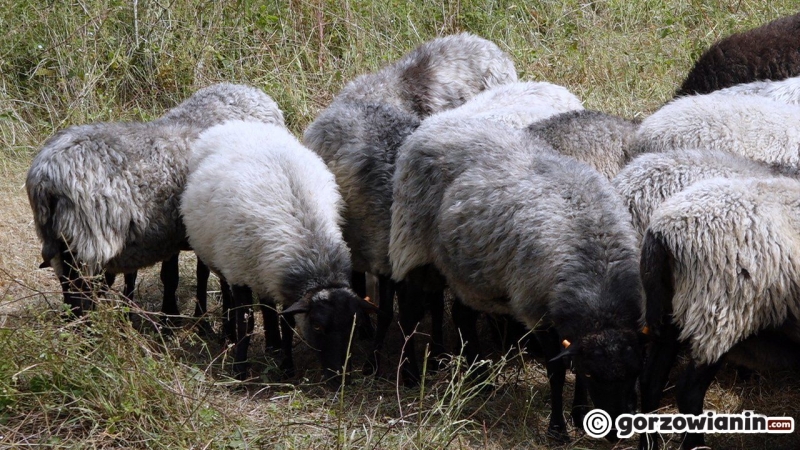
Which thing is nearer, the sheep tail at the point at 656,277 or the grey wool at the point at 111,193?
the sheep tail at the point at 656,277

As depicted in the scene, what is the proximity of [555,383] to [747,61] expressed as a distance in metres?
3.76

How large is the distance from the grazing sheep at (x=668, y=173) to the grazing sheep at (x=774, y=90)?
147 cm

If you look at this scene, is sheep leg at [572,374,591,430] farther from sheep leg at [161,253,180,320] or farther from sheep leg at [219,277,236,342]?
sheep leg at [161,253,180,320]

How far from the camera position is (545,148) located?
5.58 metres

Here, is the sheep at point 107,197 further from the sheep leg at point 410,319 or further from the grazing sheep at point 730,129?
the grazing sheep at point 730,129

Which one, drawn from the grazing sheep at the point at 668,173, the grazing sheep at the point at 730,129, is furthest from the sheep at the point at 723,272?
the grazing sheep at the point at 730,129

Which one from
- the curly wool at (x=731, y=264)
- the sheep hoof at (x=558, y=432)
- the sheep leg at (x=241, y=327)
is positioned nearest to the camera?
the curly wool at (x=731, y=264)

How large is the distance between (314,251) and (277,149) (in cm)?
82

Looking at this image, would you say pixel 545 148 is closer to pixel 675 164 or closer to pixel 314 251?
pixel 675 164

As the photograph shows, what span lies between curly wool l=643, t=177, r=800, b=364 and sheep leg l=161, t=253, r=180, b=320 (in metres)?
3.48

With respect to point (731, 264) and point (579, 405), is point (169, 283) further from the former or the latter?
point (731, 264)

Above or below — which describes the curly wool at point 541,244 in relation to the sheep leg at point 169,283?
above

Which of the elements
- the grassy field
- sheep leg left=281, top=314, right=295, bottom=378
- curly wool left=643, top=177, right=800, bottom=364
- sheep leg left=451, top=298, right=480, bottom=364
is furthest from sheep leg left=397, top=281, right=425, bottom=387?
curly wool left=643, top=177, right=800, bottom=364

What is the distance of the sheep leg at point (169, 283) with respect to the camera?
21.9ft
